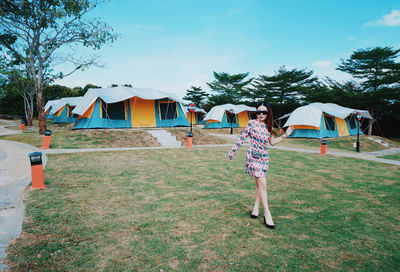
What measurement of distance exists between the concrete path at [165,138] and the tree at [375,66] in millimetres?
22061

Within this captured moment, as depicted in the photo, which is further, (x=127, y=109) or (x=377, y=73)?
(x=377, y=73)

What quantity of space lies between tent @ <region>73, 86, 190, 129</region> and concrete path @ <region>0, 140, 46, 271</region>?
625 centimetres

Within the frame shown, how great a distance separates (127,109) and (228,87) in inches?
1083

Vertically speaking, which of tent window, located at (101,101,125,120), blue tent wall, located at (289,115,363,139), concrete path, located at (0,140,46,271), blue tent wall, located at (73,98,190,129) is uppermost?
tent window, located at (101,101,125,120)

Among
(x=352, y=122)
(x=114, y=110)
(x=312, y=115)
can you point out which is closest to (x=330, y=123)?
(x=312, y=115)

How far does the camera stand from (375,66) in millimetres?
22094

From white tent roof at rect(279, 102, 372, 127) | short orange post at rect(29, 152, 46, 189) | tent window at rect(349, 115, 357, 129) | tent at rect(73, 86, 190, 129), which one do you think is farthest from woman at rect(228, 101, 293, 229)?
tent window at rect(349, 115, 357, 129)

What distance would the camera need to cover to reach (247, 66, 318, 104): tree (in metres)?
28.1

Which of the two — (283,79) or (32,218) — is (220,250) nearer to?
(32,218)

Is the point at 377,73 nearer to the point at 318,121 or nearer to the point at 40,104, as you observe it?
the point at 318,121

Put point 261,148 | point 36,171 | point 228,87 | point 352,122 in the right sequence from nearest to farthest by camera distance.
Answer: point 261,148 → point 36,171 → point 352,122 → point 228,87

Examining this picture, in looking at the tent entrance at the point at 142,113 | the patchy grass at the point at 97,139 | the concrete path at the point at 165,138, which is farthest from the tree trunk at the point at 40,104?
the concrete path at the point at 165,138

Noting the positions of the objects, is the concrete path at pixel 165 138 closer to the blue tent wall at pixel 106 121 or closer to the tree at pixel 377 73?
the blue tent wall at pixel 106 121

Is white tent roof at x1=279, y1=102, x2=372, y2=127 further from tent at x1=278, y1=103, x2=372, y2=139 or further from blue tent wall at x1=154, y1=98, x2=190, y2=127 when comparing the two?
blue tent wall at x1=154, y1=98, x2=190, y2=127
